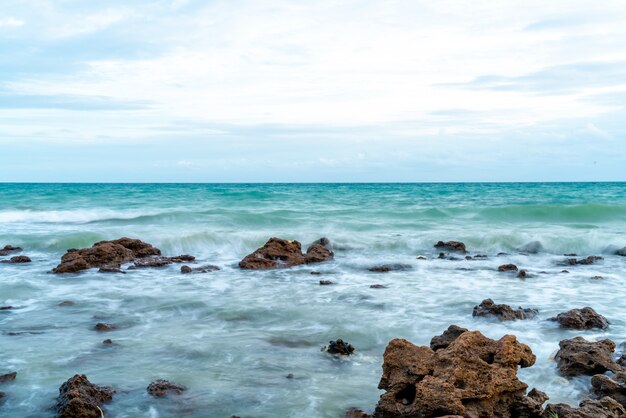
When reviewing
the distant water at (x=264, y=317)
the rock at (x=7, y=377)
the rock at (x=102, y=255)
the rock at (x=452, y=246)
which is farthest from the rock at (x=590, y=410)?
the rock at (x=452, y=246)

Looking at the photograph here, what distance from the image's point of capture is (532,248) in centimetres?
2097

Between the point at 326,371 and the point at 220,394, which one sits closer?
the point at 220,394

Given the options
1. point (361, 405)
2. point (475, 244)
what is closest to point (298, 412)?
point (361, 405)

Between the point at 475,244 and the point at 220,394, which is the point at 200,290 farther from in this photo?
the point at 475,244

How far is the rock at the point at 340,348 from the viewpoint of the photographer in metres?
8.12

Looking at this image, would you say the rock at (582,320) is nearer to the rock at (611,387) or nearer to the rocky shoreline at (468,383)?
the rocky shoreline at (468,383)

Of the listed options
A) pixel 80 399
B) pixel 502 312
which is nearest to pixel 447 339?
pixel 502 312

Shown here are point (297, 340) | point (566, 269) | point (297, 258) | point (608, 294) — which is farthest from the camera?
point (297, 258)

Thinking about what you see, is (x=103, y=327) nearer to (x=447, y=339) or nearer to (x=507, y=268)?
(x=447, y=339)

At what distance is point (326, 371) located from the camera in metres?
7.46

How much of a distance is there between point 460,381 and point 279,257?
37.9ft

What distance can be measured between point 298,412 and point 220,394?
0.99 m

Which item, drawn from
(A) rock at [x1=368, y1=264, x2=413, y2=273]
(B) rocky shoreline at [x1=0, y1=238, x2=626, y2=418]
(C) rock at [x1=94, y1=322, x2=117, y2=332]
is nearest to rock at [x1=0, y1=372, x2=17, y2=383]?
(B) rocky shoreline at [x1=0, y1=238, x2=626, y2=418]

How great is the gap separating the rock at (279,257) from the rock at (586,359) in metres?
9.59
